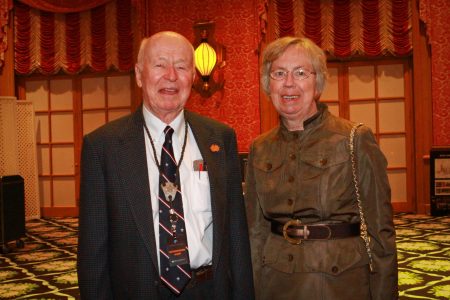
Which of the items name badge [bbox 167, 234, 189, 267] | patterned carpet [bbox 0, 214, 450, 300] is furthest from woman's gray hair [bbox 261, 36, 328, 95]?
patterned carpet [bbox 0, 214, 450, 300]

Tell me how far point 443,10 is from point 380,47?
1.07 meters

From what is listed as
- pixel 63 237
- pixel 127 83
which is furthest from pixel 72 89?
pixel 63 237

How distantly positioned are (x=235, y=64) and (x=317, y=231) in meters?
6.32


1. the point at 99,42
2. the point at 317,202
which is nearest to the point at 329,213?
the point at 317,202

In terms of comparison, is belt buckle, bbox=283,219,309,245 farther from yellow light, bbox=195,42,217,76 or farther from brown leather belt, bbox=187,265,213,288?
yellow light, bbox=195,42,217,76

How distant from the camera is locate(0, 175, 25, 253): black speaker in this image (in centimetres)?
561

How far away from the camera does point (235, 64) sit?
26.0 feet

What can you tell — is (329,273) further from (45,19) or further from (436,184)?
(45,19)

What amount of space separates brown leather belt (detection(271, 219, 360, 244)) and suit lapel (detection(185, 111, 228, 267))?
0.24 metres

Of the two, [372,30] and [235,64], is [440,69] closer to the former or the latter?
[372,30]

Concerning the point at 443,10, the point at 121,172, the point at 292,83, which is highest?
the point at 443,10

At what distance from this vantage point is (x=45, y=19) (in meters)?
8.30

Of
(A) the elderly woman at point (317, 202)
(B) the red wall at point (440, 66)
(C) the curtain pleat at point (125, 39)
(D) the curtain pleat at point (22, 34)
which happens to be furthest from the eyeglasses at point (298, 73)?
(D) the curtain pleat at point (22, 34)

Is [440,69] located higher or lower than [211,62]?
lower
